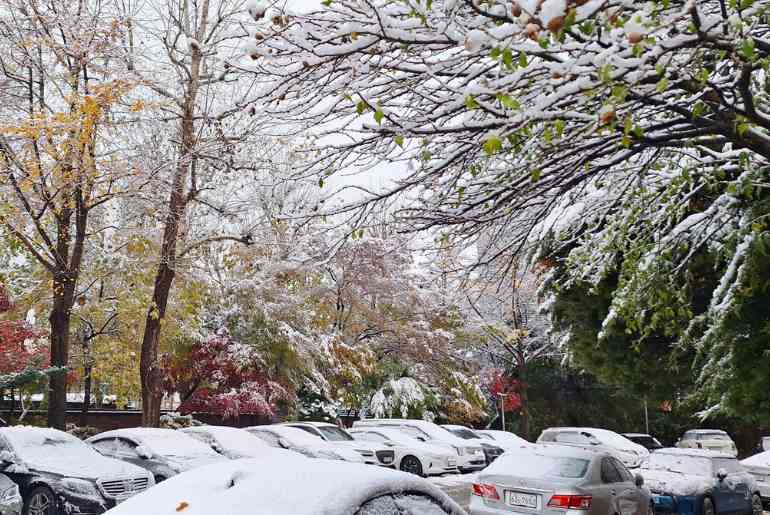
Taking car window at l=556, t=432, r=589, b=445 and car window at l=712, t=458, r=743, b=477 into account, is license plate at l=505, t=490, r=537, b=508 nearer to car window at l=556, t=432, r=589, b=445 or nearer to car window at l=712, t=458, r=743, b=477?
car window at l=712, t=458, r=743, b=477

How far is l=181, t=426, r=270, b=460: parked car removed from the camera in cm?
1556

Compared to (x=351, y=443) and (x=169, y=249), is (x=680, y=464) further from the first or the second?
(x=169, y=249)

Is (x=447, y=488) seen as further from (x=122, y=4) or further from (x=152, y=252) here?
(x=122, y=4)

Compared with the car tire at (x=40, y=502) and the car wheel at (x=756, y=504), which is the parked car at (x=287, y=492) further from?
the car wheel at (x=756, y=504)

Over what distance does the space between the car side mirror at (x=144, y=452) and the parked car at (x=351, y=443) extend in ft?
22.5

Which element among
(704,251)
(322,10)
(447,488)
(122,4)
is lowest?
(447,488)

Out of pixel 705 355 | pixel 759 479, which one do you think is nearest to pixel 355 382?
pixel 759 479

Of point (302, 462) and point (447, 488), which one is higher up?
point (302, 462)

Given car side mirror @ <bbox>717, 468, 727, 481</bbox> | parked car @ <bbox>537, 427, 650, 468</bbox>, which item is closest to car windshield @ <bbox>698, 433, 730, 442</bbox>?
parked car @ <bbox>537, 427, 650, 468</bbox>

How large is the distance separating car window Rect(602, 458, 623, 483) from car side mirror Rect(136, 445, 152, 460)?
786 cm

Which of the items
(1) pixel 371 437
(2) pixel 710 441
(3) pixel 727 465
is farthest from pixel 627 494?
(2) pixel 710 441

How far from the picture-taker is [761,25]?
22.5 feet

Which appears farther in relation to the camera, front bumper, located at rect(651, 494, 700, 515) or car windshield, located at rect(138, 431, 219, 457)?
car windshield, located at rect(138, 431, 219, 457)

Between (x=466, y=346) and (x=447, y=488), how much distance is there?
1638 cm
